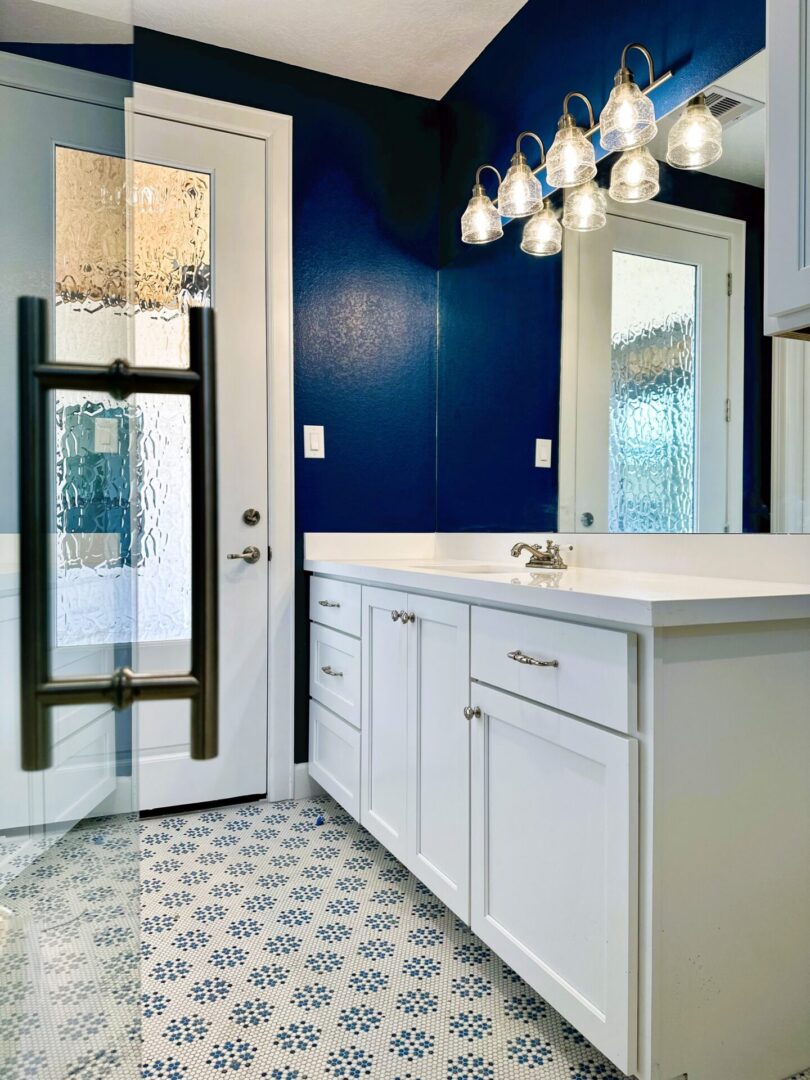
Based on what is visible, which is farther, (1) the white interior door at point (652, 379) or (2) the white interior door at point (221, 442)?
(2) the white interior door at point (221, 442)

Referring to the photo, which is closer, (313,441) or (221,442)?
(221,442)

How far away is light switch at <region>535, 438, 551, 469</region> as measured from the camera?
2.23 metres

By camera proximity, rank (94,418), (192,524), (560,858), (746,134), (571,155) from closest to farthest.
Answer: (192,524)
(94,418)
(560,858)
(746,134)
(571,155)

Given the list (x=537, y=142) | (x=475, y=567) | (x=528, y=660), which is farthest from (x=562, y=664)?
(x=537, y=142)

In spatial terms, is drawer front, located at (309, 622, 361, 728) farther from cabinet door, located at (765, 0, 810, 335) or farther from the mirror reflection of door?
cabinet door, located at (765, 0, 810, 335)

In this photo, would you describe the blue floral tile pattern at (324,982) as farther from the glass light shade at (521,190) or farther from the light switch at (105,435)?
the glass light shade at (521,190)

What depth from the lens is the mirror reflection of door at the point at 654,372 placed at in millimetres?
1611

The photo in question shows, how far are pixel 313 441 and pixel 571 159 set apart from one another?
1.22 metres

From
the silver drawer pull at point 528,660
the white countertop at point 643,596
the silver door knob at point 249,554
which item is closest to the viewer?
the white countertop at point 643,596

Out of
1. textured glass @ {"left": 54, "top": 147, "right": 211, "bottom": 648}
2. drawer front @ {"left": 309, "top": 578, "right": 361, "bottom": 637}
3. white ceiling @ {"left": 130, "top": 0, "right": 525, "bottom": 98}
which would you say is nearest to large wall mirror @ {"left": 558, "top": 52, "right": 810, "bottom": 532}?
drawer front @ {"left": 309, "top": 578, "right": 361, "bottom": 637}

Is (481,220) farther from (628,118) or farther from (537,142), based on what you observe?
(628,118)

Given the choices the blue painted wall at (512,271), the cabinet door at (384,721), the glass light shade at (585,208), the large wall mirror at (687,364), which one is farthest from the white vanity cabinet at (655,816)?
the glass light shade at (585,208)

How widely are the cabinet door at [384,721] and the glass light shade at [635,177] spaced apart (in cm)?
116

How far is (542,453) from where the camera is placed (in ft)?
7.41
